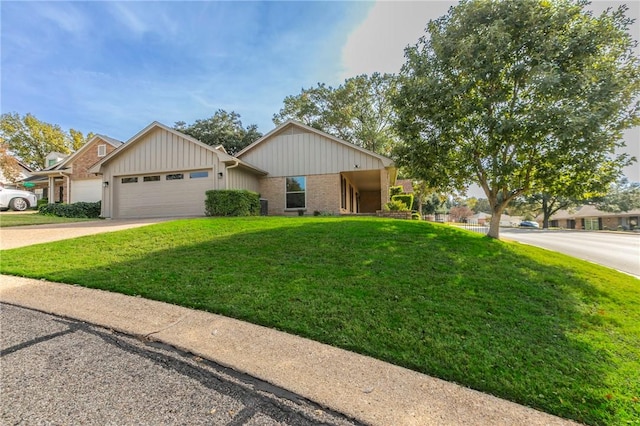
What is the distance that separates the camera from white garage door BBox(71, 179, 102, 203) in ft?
64.6

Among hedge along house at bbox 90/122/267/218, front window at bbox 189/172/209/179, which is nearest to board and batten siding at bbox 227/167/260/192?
hedge along house at bbox 90/122/267/218

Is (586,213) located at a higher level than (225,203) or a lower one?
lower

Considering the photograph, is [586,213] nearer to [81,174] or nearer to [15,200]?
[81,174]

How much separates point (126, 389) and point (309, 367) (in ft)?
4.55

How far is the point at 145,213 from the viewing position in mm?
14141

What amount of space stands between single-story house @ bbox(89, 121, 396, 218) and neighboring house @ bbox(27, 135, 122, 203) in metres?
6.90

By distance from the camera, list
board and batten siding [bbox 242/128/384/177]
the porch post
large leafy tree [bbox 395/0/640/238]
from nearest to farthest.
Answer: large leafy tree [bbox 395/0/640/238] < board and batten siding [bbox 242/128/384/177] < the porch post

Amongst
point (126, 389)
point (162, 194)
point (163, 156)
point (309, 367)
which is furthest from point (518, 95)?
point (162, 194)

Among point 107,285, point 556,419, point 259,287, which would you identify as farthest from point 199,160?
point 556,419

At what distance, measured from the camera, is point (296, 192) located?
49.7ft

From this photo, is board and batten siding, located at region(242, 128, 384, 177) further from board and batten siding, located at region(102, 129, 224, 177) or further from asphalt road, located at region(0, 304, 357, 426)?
asphalt road, located at region(0, 304, 357, 426)

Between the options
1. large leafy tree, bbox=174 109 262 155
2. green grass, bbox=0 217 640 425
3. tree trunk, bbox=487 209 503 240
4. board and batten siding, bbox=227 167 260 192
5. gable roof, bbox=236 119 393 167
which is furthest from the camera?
large leafy tree, bbox=174 109 262 155

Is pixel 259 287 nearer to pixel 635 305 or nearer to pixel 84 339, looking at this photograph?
pixel 84 339

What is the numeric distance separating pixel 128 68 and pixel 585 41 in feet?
49.6
